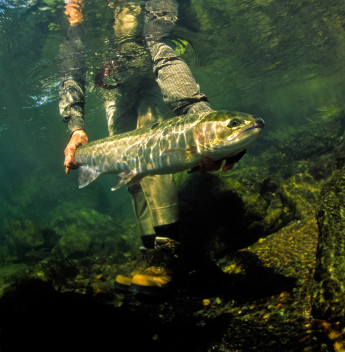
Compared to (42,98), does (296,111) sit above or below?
below

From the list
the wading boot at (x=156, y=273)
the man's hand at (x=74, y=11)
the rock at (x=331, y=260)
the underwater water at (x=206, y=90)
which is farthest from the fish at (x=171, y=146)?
the man's hand at (x=74, y=11)

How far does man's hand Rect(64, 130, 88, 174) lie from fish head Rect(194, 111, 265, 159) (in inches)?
98.9

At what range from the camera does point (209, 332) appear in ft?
6.29

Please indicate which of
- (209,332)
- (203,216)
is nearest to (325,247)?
(209,332)

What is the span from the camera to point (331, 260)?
6.11ft

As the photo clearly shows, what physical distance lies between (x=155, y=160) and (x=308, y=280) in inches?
90.1

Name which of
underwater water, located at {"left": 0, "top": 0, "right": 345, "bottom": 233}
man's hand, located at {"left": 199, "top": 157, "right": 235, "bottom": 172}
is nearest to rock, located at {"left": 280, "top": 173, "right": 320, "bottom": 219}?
man's hand, located at {"left": 199, "top": 157, "right": 235, "bottom": 172}

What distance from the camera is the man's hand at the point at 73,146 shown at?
3.65 meters

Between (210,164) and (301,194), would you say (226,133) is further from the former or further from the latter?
(301,194)

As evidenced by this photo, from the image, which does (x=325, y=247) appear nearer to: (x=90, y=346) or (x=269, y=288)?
(x=269, y=288)

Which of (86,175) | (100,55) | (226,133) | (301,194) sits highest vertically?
(100,55)

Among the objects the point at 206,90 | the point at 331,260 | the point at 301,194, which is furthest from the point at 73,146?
the point at 206,90

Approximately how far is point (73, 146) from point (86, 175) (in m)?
0.63

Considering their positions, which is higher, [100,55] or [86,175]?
[100,55]
